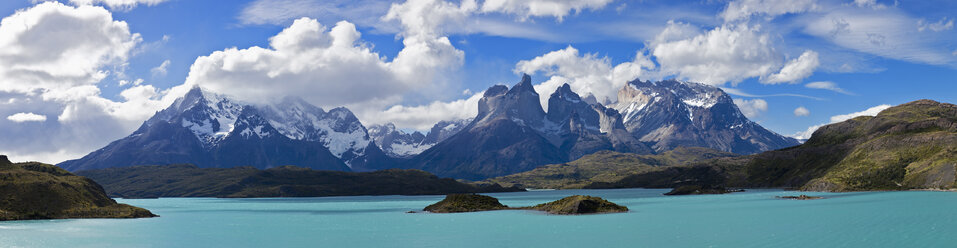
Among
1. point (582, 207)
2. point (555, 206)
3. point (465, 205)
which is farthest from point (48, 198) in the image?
point (582, 207)

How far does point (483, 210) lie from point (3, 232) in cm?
9344

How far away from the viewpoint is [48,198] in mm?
137750

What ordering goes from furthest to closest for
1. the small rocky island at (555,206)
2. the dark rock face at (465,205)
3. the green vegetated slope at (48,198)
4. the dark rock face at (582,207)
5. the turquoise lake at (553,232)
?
1. the dark rock face at (465,205)
2. the small rocky island at (555,206)
3. the dark rock face at (582,207)
4. the green vegetated slope at (48,198)
5. the turquoise lake at (553,232)

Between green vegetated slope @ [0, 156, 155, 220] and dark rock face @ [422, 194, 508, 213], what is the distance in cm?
6638

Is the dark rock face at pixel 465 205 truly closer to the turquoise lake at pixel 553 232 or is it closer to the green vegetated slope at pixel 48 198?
the turquoise lake at pixel 553 232

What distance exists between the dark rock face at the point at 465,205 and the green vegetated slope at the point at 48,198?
6638 cm

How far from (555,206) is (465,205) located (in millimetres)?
23335

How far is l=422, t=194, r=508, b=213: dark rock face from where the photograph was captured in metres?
160

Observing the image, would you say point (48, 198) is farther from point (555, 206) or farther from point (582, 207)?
point (582, 207)

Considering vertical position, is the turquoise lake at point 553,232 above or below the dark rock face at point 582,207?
below

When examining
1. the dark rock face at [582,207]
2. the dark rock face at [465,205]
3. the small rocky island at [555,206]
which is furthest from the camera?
the dark rock face at [465,205]

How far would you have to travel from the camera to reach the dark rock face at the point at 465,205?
6304 inches

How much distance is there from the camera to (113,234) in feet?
341

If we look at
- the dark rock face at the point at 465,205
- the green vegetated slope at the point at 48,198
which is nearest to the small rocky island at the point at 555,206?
the dark rock face at the point at 465,205
